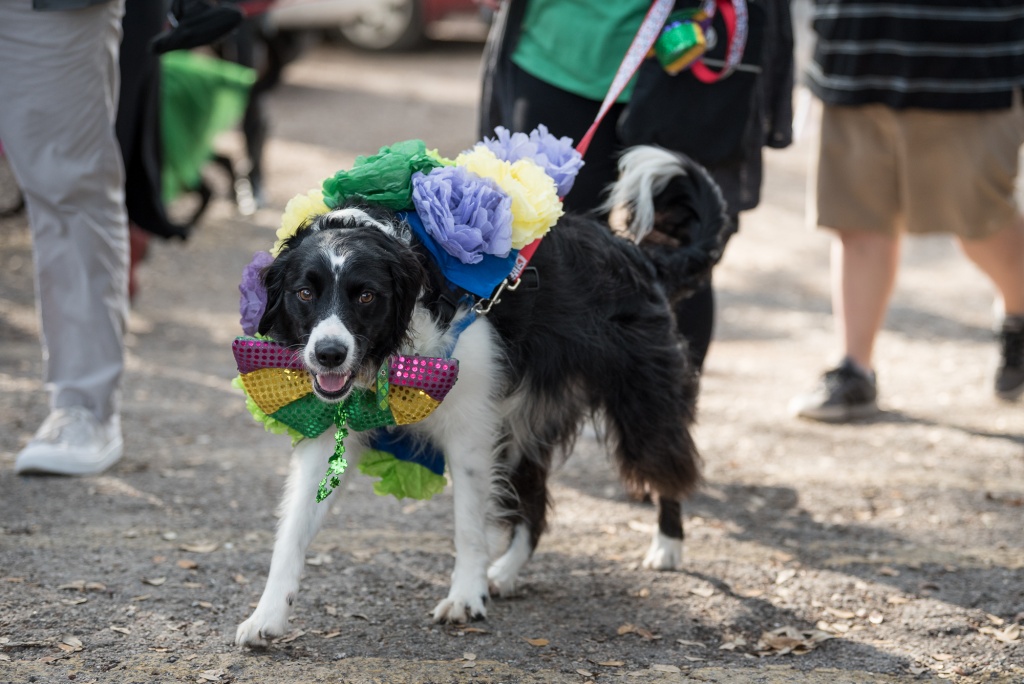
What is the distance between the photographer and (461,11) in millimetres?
13414

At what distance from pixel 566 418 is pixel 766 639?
758 mm

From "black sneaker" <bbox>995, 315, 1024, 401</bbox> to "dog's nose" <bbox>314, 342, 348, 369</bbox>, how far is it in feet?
11.1

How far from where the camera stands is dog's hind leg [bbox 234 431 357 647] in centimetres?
281

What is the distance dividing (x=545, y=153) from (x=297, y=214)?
0.66 m

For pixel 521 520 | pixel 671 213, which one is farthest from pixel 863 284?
pixel 521 520

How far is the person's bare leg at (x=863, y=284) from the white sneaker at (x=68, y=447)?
2.88 m

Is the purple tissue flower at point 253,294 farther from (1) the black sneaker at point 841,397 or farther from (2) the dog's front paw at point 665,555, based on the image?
(1) the black sneaker at point 841,397

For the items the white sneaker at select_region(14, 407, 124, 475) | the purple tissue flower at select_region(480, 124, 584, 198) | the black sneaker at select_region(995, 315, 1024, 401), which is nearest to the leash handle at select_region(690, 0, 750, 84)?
the purple tissue flower at select_region(480, 124, 584, 198)

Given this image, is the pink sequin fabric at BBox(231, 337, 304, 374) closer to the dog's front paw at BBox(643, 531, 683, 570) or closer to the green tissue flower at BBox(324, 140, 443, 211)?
the green tissue flower at BBox(324, 140, 443, 211)

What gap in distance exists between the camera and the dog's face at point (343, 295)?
265 centimetres

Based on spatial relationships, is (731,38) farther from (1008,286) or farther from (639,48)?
(1008,286)

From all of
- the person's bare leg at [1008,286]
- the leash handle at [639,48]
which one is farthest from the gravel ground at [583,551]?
the leash handle at [639,48]

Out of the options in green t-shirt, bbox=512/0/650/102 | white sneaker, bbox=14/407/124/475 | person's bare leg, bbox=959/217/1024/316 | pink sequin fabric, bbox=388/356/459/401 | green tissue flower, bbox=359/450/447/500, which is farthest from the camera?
person's bare leg, bbox=959/217/1024/316

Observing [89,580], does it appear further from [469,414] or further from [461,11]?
[461,11]
